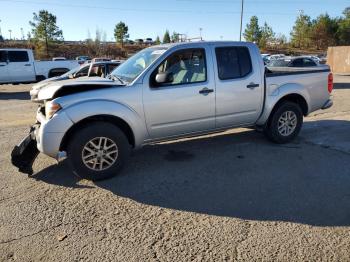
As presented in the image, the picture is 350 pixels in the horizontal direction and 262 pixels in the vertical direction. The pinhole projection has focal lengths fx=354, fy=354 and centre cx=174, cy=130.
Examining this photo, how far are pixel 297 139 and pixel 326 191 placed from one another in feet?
8.42

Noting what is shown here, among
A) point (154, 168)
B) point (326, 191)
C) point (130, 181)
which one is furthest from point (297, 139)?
point (130, 181)

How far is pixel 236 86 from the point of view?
5770 mm

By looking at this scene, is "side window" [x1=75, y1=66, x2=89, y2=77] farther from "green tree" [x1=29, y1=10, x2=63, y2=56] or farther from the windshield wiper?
"green tree" [x1=29, y1=10, x2=63, y2=56]

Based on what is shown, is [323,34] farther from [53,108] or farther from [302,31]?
[53,108]

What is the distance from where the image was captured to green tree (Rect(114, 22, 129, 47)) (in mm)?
80000

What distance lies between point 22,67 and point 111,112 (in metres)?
15.6

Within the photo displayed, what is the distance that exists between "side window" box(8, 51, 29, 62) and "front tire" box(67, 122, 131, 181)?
1571cm

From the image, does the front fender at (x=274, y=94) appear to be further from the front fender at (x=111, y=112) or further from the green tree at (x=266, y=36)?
the green tree at (x=266, y=36)

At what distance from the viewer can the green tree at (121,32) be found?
80.0 meters

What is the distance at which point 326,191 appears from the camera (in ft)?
14.6

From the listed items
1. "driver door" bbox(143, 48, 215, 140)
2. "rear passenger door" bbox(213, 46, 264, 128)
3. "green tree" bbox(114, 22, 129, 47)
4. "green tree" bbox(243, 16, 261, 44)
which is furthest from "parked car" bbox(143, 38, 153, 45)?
"driver door" bbox(143, 48, 215, 140)

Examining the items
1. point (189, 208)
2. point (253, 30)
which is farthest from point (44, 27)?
point (189, 208)

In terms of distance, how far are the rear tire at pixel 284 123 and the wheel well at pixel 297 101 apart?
61mm

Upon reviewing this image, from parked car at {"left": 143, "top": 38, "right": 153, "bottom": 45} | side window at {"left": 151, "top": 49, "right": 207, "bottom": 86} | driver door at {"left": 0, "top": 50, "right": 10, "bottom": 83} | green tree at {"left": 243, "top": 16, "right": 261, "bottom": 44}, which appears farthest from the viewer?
parked car at {"left": 143, "top": 38, "right": 153, "bottom": 45}
